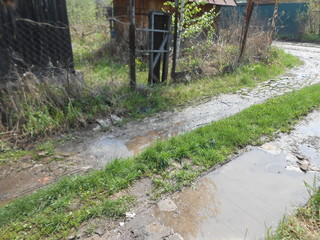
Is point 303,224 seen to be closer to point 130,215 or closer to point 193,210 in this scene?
point 193,210

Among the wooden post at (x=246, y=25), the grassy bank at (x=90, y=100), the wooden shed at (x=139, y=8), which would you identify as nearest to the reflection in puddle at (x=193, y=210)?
the grassy bank at (x=90, y=100)

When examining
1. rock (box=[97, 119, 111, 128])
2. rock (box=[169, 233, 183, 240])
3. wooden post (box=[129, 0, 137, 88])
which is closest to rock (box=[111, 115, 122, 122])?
rock (box=[97, 119, 111, 128])

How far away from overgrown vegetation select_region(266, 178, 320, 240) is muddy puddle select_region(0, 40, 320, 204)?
2.28 meters

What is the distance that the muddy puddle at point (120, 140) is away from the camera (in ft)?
10.6

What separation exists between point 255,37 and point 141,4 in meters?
4.98

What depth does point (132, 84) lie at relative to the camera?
5.88 meters

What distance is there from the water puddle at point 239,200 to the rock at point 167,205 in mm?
44

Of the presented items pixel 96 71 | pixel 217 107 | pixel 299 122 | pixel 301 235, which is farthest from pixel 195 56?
pixel 301 235

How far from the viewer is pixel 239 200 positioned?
112 inches

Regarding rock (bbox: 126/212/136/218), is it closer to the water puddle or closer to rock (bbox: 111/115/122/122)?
the water puddle

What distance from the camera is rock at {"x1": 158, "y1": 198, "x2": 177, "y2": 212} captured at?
2697mm

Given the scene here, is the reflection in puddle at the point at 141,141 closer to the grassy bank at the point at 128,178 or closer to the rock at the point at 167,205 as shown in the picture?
the grassy bank at the point at 128,178

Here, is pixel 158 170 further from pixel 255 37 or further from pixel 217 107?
pixel 255 37

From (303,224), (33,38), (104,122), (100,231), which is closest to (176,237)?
(100,231)
